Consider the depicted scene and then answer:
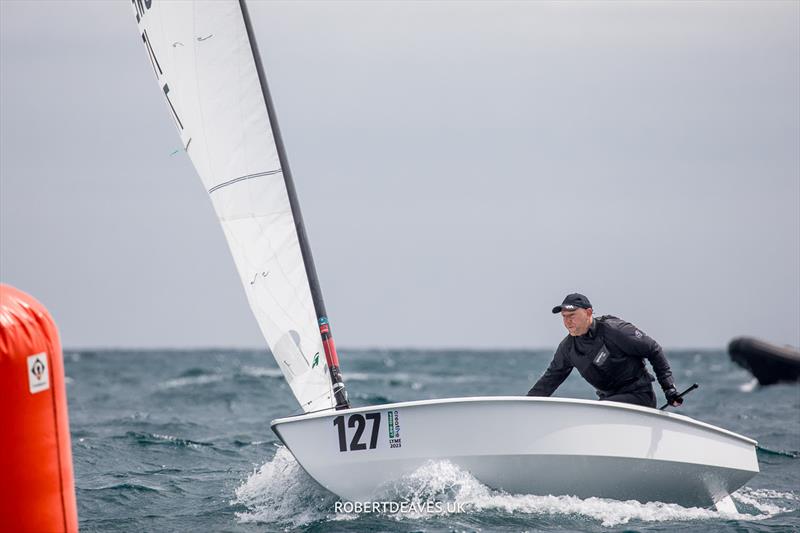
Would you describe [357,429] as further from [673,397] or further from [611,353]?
[673,397]

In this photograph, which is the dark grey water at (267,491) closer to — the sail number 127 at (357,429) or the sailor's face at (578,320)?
the sail number 127 at (357,429)

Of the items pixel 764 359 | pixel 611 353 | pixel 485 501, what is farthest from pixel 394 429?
pixel 764 359

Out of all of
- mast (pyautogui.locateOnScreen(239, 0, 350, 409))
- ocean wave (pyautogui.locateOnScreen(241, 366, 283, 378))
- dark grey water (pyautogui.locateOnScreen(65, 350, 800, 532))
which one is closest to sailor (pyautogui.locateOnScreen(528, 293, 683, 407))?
dark grey water (pyautogui.locateOnScreen(65, 350, 800, 532))

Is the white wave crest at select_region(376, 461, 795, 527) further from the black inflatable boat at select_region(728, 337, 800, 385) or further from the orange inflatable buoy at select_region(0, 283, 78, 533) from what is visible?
the orange inflatable buoy at select_region(0, 283, 78, 533)

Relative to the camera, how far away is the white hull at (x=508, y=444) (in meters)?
6.32

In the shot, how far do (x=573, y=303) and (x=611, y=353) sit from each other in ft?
1.37

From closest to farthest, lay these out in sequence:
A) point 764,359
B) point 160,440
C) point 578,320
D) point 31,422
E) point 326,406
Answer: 1. point 31,422
2. point 764,359
3. point 578,320
4. point 326,406
5. point 160,440

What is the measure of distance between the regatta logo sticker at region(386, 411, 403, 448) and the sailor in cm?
135

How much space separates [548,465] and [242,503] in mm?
2271

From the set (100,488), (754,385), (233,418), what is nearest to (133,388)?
(233,418)

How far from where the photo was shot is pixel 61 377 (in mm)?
4746

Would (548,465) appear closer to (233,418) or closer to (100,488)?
(100,488)

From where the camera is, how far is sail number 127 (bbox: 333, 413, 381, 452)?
6.36 metres

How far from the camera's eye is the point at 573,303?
6.81 m
